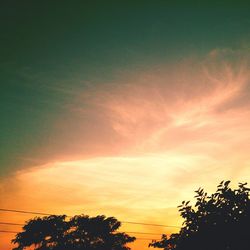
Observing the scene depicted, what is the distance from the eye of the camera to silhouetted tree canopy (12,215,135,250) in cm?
5525

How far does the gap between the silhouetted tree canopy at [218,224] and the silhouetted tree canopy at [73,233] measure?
151 ft

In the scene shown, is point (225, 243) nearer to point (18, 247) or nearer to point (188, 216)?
point (188, 216)

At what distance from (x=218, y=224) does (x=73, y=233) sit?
50.3 meters

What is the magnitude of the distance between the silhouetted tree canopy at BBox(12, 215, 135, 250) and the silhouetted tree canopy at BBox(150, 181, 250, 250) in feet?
151

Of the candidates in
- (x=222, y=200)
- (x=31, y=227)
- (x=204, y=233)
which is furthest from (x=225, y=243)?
(x=31, y=227)

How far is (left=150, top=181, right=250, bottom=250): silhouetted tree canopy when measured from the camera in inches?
489

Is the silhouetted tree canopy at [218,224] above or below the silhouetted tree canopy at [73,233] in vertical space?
below

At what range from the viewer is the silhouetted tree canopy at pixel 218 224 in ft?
40.7

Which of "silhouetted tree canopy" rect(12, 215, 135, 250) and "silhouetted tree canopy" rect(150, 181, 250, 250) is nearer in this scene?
"silhouetted tree canopy" rect(150, 181, 250, 250)

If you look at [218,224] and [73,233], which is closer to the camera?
[218,224]

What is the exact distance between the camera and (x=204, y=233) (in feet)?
43.1

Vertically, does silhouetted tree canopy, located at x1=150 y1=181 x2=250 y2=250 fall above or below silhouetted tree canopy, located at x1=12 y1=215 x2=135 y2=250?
below

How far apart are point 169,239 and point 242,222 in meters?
3.89

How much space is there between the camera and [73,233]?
191 ft
